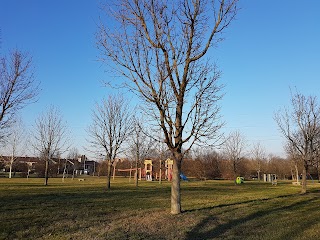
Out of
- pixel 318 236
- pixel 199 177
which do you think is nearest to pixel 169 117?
pixel 318 236

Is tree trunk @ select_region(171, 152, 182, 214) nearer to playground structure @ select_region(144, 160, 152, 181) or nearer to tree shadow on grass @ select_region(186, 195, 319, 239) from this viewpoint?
tree shadow on grass @ select_region(186, 195, 319, 239)

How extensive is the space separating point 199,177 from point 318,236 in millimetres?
52926

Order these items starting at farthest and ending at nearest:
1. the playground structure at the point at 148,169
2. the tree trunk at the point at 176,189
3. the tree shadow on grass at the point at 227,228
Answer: the playground structure at the point at 148,169, the tree trunk at the point at 176,189, the tree shadow on grass at the point at 227,228

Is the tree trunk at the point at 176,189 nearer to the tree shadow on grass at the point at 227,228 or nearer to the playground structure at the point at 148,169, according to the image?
the tree shadow on grass at the point at 227,228

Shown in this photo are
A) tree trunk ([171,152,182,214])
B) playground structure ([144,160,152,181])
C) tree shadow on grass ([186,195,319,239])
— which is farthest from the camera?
playground structure ([144,160,152,181])

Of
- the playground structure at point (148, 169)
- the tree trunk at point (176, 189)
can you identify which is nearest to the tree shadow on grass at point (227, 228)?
the tree trunk at point (176, 189)

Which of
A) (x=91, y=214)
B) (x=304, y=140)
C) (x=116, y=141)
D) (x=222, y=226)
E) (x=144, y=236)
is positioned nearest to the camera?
(x=144, y=236)

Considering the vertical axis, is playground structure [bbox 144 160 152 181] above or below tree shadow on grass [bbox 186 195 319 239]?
above

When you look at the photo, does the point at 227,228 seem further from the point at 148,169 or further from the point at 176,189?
the point at 148,169

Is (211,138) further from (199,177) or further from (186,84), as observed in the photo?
(199,177)

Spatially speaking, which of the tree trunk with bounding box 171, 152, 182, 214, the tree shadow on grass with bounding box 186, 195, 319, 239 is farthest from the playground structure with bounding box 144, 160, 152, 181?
the tree shadow on grass with bounding box 186, 195, 319, 239

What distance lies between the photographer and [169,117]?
1022 centimetres

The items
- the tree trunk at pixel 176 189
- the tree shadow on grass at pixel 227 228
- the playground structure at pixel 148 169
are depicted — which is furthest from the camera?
the playground structure at pixel 148 169

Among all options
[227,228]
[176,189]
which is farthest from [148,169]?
[227,228]
